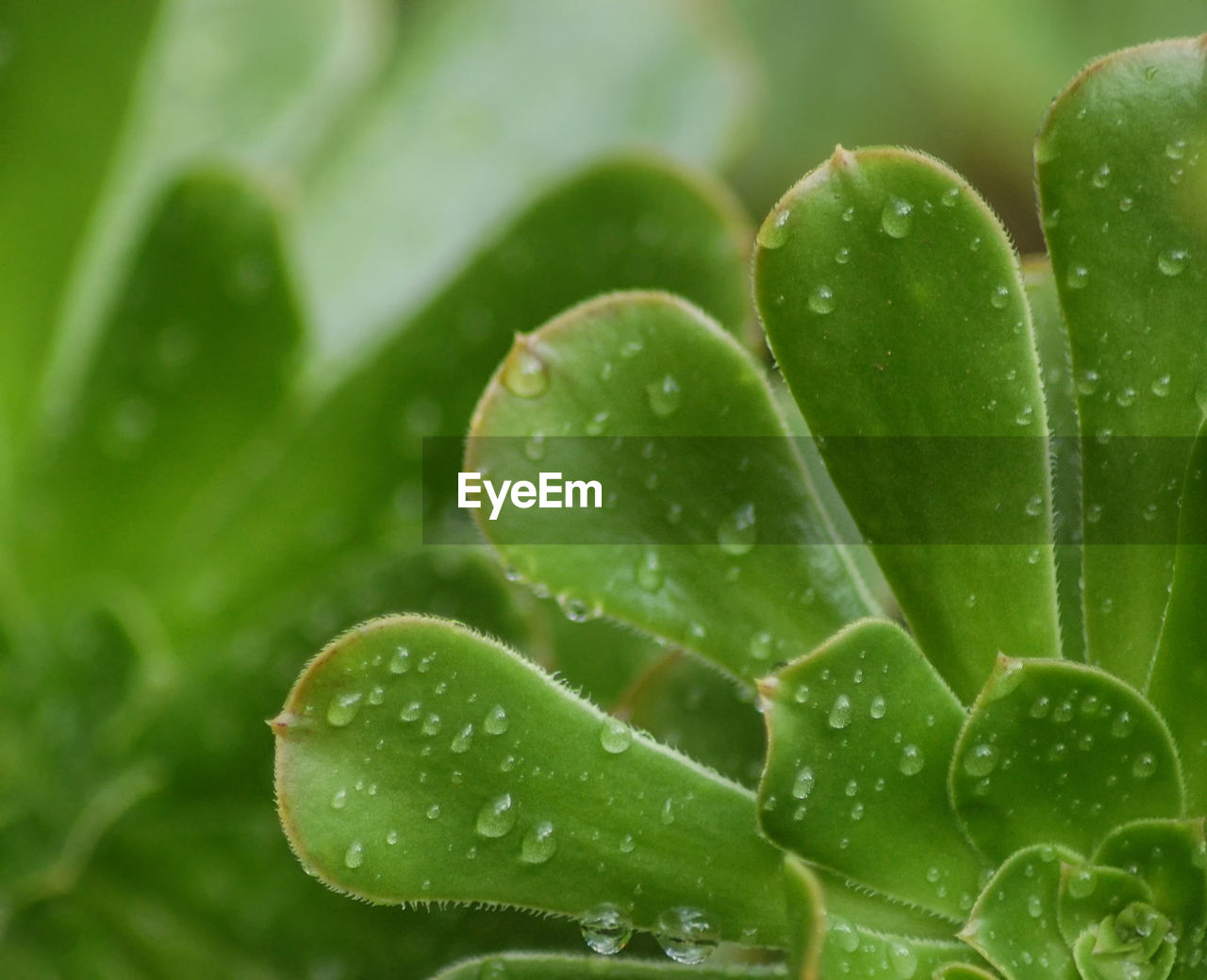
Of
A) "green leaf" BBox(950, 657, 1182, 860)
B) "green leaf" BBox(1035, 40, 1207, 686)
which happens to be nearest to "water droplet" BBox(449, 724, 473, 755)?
"green leaf" BBox(950, 657, 1182, 860)

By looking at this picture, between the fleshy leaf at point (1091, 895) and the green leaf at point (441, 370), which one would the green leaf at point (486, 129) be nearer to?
Result: the green leaf at point (441, 370)

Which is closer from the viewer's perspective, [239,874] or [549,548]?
[549,548]

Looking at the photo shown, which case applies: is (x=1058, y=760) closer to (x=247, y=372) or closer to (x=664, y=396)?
(x=664, y=396)

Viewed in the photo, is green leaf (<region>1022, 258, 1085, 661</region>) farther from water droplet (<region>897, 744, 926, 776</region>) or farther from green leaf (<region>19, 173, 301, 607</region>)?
green leaf (<region>19, 173, 301, 607</region>)

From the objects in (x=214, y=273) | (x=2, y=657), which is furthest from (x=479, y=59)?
(x=2, y=657)

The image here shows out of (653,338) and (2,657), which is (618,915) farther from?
(2,657)

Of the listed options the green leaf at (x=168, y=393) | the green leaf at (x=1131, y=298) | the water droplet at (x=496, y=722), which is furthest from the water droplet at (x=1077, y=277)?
the green leaf at (x=168, y=393)

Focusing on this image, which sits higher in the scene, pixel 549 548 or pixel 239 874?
pixel 549 548
